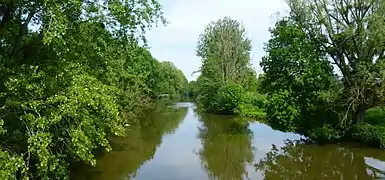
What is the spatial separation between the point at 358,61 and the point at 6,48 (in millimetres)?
19923

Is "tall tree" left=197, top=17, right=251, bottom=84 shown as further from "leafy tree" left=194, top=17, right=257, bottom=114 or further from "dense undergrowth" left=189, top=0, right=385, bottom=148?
"dense undergrowth" left=189, top=0, right=385, bottom=148

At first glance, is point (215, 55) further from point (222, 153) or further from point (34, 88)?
point (34, 88)

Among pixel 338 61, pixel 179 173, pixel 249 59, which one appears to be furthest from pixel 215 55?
pixel 179 173

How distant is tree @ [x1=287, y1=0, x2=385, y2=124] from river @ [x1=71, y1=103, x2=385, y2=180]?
3.21m

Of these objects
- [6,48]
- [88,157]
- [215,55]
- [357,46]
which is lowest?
[88,157]

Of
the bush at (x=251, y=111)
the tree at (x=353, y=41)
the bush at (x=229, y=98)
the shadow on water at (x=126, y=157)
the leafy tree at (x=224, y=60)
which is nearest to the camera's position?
the shadow on water at (x=126, y=157)

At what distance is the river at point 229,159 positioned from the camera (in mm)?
17019

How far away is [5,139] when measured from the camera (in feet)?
39.3

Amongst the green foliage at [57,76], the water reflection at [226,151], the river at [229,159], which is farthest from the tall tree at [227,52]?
the green foliage at [57,76]

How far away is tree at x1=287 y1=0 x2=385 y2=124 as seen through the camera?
22234 mm

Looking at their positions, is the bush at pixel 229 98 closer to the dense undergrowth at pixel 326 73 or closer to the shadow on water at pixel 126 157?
the shadow on water at pixel 126 157

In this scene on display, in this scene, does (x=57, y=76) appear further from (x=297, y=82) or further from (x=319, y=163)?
(x=297, y=82)

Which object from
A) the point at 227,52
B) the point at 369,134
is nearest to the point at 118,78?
the point at 369,134

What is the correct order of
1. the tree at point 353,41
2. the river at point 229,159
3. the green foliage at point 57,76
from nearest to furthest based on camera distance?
the green foliage at point 57,76
the river at point 229,159
the tree at point 353,41
